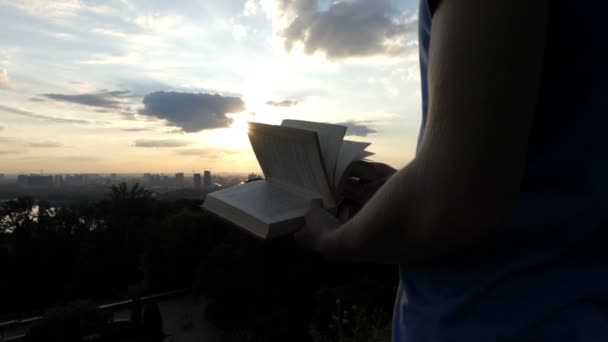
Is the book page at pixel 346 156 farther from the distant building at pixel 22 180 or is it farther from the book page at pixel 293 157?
the distant building at pixel 22 180

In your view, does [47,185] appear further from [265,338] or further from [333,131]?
[333,131]

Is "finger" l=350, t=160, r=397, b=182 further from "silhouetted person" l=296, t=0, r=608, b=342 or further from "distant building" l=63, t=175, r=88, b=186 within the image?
"distant building" l=63, t=175, r=88, b=186

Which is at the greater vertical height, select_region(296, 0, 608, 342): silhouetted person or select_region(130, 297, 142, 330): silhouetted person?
select_region(296, 0, 608, 342): silhouetted person

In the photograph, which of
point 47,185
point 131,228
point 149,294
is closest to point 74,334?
point 149,294

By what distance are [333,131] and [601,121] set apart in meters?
0.47

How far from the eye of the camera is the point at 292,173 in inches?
35.2

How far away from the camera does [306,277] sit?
16578 mm

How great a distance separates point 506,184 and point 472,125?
0.24ft

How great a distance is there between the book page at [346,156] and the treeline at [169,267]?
33.2 feet

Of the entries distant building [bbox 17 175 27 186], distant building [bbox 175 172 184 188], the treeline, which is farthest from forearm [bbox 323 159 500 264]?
distant building [bbox 17 175 27 186]

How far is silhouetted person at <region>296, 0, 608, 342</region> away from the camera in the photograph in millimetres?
378

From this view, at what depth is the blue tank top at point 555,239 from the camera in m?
0.44

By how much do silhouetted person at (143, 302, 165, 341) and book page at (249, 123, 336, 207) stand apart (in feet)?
52.6

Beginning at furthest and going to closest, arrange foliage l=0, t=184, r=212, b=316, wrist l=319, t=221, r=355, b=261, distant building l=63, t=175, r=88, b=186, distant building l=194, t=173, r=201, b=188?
distant building l=63, t=175, r=88, b=186, distant building l=194, t=173, r=201, b=188, foliage l=0, t=184, r=212, b=316, wrist l=319, t=221, r=355, b=261
